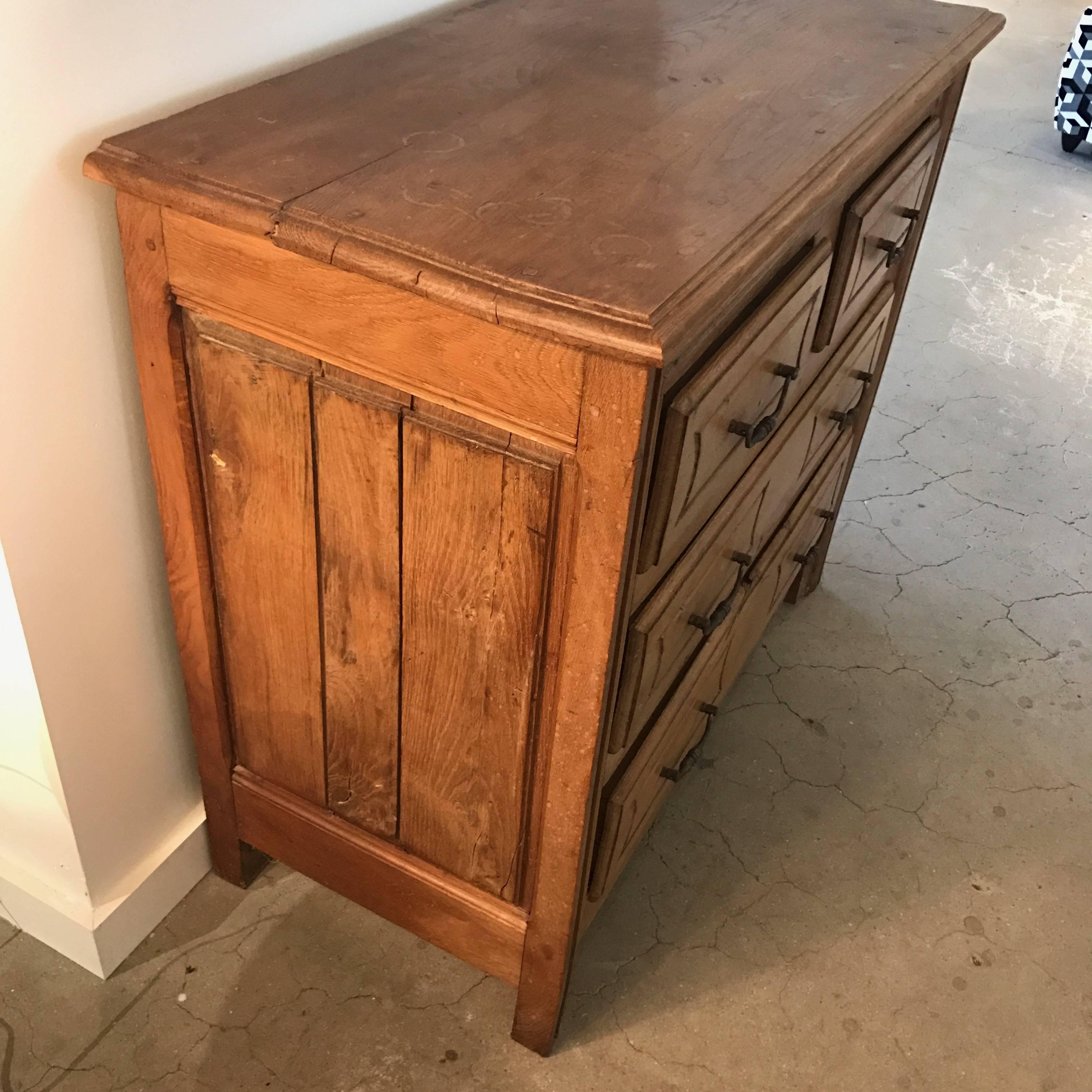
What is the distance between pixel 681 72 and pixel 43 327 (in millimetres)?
660

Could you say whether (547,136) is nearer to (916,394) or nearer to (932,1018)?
(932,1018)

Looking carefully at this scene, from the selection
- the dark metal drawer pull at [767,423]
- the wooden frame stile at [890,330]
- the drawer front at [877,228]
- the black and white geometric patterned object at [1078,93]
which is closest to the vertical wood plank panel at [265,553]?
the dark metal drawer pull at [767,423]

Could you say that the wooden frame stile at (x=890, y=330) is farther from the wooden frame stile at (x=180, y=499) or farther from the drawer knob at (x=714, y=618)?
the wooden frame stile at (x=180, y=499)

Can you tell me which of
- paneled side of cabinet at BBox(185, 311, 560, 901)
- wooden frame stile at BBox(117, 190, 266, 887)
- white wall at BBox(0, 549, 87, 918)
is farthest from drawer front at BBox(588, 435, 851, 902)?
white wall at BBox(0, 549, 87, 918)

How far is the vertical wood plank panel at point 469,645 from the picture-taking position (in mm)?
869

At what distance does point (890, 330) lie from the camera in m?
1.63

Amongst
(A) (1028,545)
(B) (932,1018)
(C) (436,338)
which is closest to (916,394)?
(A) (1028,545)

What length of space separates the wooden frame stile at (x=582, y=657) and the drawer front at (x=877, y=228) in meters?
0.46

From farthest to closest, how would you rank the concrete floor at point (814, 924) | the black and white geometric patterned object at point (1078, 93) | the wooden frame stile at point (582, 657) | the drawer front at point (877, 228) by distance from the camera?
the black and white geometric patterned object at point (1078, 93) → the concrete floor at point (814, 924) → the drawer front at point (877, 228) → the wooden frame stile at point (582, 657)

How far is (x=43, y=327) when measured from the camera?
90 centimetres

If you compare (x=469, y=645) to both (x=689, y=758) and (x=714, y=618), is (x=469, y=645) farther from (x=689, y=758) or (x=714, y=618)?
(x=689, y=758)

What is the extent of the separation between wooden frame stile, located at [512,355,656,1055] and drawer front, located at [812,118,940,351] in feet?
1.52

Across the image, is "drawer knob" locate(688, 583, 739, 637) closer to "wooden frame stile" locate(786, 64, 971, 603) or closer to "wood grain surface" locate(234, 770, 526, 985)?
"wood grain surface" locate(234, 770, 526, 985)

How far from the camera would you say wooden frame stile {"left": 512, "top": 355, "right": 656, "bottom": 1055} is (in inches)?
30.3
